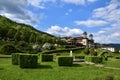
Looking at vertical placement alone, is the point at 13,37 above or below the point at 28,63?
above

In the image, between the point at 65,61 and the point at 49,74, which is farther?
the point at 65,61

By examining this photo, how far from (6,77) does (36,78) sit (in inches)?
92.6

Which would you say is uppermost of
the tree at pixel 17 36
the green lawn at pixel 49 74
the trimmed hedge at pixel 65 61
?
the tree at pixel 17 36

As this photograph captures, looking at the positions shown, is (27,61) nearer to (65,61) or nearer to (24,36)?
(65,61)

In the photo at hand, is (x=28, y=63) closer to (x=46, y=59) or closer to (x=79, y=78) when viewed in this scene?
(x=79, y=78)

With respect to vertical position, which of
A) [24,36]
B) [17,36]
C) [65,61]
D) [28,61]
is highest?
[24,36]

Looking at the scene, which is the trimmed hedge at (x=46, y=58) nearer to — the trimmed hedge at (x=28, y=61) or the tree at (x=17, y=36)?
the trimmed hedge at (x=28, y=61)

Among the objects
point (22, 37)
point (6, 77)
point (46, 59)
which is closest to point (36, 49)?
point (22, 37)

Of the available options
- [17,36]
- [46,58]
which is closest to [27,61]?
[46,58]

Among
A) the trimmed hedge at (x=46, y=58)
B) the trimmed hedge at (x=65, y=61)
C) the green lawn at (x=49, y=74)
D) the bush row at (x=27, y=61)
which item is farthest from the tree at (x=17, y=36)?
the green lawn at (x=49, y=74)

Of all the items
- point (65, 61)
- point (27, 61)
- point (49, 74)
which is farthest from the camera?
point (65, 61)

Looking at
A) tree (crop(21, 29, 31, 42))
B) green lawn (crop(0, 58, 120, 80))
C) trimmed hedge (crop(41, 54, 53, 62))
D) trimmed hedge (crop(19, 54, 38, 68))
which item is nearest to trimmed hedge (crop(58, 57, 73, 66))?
trimmed hedge (crop(19, 54, 38, 68))

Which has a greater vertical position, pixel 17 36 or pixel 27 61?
pixel 17 36

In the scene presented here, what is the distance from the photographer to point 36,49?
2785 inches
